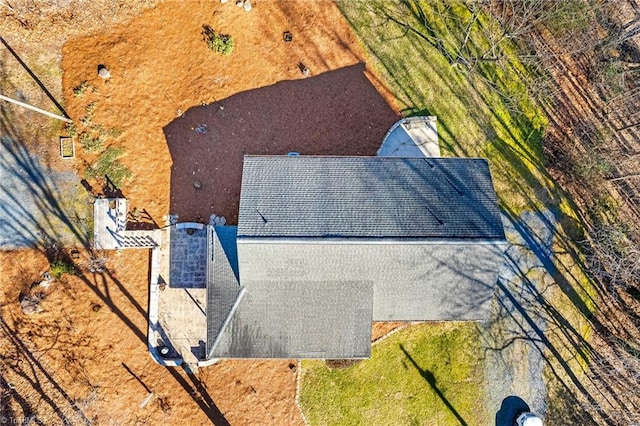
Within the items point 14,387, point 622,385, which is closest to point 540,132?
point 622,385

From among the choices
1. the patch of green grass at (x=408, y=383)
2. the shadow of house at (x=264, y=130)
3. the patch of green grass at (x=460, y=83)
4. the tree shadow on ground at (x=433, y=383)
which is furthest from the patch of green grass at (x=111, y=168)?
the tree shadow on ground at (x=433, y=383)

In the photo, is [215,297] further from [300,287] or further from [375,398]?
[375,398]

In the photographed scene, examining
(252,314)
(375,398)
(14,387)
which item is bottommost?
(375,398)

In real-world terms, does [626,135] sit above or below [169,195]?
below

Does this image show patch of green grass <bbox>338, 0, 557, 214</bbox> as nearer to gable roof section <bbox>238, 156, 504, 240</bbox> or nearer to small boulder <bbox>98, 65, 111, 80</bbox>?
gable roof section <bbox>238, 156, 504, 240</bbox>

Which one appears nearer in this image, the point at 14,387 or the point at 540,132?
the point at 14,387

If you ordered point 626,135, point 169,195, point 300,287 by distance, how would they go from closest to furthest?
point 300,287
point 169,195
point 626,135

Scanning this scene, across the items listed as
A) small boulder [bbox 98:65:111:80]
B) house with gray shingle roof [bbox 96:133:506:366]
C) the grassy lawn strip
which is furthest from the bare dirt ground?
house with gray shingle roof [bbox 96:133:506:366]
